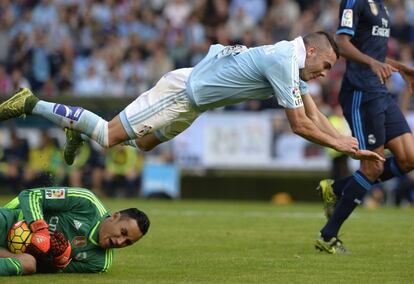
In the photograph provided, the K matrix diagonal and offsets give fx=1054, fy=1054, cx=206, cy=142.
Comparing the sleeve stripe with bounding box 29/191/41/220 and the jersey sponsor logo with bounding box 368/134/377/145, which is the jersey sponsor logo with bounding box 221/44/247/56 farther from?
the sleeve stripe with bounding box 29/191/41/220

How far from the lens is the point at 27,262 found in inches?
328

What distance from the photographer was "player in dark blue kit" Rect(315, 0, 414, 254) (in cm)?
1059

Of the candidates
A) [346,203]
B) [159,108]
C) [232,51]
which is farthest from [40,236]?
[346,203]

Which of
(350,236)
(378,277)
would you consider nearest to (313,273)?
(378,277)

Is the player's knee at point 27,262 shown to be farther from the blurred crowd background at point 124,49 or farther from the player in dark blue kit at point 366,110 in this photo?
the blurred crowd background at point 124,49

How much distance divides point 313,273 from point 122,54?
16.5m

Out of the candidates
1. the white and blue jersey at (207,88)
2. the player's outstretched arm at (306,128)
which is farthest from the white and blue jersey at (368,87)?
the player's outstretched arm at (306,128)

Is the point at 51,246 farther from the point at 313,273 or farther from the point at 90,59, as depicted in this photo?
the point at 90,59

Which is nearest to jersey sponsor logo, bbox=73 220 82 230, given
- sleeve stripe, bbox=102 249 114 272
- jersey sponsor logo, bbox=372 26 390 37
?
sleeve stripe, bbox=102 249 114 272

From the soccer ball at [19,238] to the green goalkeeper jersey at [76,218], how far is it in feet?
0.58

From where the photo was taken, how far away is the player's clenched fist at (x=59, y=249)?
8508 mm

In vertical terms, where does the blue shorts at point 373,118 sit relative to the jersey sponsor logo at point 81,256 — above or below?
above

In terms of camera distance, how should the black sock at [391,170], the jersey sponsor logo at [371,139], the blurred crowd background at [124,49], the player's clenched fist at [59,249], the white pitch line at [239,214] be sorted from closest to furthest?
1. the player's clenched fist at [59,249]
2. the jersey sponsor logo at [371,139]
3. the black sock at [391,170]
4. the white pitch line at [239,214]
5. the blurred crowd background at [124,49]

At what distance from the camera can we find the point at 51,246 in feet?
27.8
